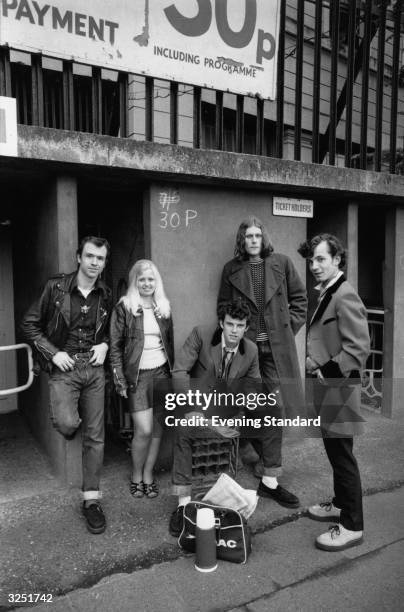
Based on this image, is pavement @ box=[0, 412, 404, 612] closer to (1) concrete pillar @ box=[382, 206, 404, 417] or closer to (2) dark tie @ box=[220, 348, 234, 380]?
(2) dark tie @ box=[220, 348, 234, 380]

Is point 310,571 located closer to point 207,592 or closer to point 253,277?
point 207,592

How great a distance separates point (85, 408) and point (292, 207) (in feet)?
9.49

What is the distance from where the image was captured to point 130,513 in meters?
3.81

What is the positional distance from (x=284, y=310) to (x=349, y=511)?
175 cm

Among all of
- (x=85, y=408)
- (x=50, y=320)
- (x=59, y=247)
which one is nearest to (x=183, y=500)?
(x=85, y=408)

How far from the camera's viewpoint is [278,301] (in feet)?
14.6

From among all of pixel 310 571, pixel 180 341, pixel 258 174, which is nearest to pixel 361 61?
pixel 258 174

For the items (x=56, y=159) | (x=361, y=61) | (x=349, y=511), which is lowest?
(x=349, y=511)

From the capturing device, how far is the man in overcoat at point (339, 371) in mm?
3141

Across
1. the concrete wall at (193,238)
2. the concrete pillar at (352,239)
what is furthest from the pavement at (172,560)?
the concrete pillar at (352,239)

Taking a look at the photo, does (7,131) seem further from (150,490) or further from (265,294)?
(150,490)

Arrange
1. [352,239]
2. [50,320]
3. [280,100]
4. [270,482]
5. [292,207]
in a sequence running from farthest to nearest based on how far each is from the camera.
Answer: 1. [352,239]
2. [292,207]
3. [280,100]
4. [270,482]
5. [50,320]

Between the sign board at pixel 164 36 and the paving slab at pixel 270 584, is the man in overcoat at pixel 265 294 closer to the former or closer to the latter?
the paving slab at pixel 270 584

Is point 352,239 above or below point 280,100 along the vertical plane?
below
